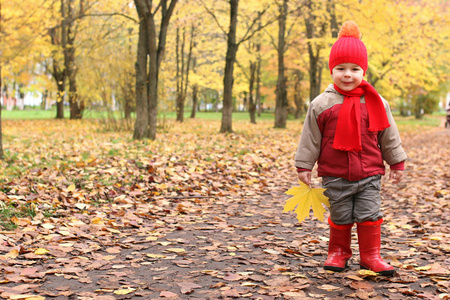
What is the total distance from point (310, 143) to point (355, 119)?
1.26 ft

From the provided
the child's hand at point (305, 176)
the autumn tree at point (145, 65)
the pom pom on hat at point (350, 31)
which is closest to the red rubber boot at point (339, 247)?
the child's hand at point (305, 176)

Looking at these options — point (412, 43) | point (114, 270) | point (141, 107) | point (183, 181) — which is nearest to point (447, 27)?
point (412, 43)

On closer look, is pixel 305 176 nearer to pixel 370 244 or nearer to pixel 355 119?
pixel 355 119

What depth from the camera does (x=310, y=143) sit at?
3344 mm

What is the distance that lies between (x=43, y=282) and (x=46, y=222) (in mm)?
1569

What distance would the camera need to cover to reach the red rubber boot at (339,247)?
11.0 feet

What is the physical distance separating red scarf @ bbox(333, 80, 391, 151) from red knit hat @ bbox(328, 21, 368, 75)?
7.9 inches

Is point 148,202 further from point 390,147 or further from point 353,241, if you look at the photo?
point 390,147

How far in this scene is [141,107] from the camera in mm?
12000

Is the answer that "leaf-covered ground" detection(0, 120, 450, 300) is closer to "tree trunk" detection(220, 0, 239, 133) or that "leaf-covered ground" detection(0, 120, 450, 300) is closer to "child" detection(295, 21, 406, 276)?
"child" detection(295, 21, 406, 276)

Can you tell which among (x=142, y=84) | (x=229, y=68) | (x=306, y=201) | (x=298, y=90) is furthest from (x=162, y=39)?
(x=298, y=90)

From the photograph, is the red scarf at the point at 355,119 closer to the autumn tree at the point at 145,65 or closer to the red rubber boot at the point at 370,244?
the red rubber boot at the point at 370,244

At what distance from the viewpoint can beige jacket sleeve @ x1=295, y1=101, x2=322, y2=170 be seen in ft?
11.0

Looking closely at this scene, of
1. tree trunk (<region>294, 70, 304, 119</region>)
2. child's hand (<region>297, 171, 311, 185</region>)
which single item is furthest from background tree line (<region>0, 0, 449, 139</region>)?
child's hand (<region>297, 171, 311, 185</region>)
